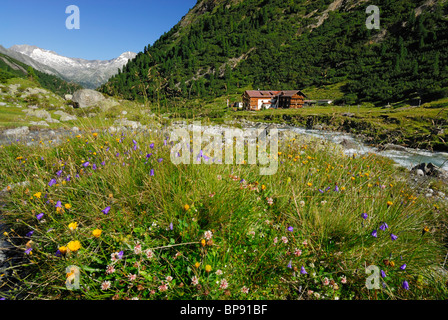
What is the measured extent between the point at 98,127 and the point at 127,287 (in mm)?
3607

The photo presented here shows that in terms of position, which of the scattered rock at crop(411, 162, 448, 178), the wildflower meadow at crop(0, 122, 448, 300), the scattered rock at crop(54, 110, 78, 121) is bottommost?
the scattered rock at crop(411, 162, 448, 178)

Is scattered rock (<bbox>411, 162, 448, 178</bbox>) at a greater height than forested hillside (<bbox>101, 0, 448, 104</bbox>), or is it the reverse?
forested hillside (<bbox>101, 0, 448, 104</bbox>)

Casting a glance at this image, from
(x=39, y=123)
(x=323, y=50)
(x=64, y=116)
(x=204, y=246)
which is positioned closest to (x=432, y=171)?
(x=204, y=246)

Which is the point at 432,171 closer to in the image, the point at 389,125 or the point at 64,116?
the point at 389,125

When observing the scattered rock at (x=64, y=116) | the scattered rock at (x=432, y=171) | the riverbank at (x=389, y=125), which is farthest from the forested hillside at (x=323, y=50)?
the scattered rock at (x=432, y=171)

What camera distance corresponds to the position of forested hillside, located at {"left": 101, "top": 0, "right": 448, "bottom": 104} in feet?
162

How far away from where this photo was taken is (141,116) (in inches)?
134

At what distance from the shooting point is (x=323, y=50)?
3371 inches

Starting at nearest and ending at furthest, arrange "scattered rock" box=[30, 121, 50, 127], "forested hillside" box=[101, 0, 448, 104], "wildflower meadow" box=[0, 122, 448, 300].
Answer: "wildflower meadow" box=[0, 122, 448, 300] < "scattered rock" box=[30, 121, 50, 127] < "forested hillside" box=[101, 0, 448, 104]

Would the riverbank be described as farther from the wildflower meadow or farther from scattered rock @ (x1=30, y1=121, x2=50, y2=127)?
scattered rock @ (x1=30, y1=121, x2=50, y2=127)

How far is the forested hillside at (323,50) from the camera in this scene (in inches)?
1949

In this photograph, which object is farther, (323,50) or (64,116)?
(323,50)

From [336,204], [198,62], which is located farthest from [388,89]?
[198,62]

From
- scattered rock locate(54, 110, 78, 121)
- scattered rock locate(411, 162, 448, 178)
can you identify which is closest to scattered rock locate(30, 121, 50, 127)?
scattered rock locate(54, 110, 78, 121)
